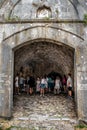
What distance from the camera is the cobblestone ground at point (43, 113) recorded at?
38.7 ft

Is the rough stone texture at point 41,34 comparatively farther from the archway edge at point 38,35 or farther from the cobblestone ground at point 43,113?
the cobblestone ground at point 43,113

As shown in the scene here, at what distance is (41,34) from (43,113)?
3281mm

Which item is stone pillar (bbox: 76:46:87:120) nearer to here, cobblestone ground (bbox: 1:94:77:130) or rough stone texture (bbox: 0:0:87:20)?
cobblestone ground (bbox: 1:94:77:130)

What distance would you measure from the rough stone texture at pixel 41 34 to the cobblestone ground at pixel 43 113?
1.72ft

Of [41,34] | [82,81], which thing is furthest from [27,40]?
[82,81]

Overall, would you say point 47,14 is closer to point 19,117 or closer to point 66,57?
point 66,57

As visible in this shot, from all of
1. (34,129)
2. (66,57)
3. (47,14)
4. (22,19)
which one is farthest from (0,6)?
(34,129)

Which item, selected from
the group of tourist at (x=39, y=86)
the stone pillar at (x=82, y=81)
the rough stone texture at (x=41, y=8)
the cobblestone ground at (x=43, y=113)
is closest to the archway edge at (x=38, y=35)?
the rough stone texture at (x=41, y=8)

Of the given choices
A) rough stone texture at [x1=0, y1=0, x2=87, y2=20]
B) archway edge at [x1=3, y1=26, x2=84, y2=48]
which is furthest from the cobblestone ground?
rough stone texture at [x1=0, y1=0, x2=87, y2=20]

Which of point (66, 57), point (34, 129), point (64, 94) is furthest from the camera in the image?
point (64, 94)

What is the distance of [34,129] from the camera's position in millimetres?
11539

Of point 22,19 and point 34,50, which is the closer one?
point 22,19

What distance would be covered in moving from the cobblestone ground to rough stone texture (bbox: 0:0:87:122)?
0.52 metres

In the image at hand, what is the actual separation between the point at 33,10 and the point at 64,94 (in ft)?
15.8
